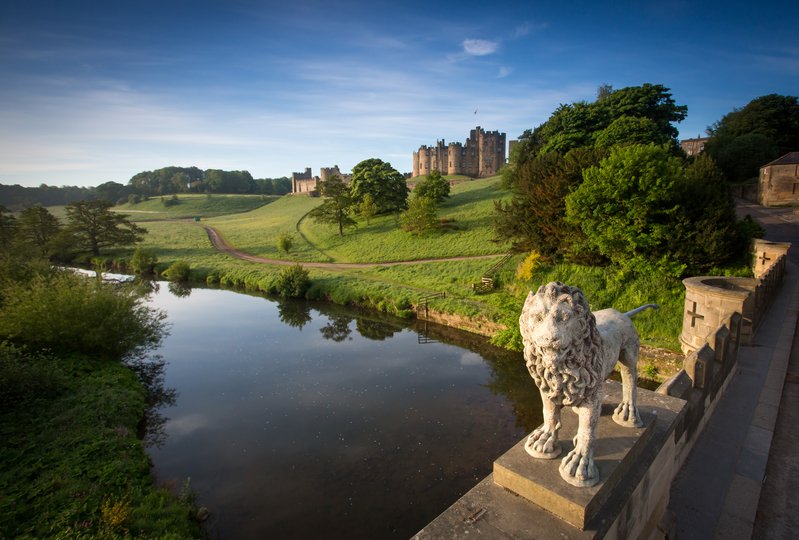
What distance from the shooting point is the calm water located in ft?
30.4

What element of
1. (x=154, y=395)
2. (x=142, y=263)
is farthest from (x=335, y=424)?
(x=142, y=263)

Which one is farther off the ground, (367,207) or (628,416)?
(367,207)

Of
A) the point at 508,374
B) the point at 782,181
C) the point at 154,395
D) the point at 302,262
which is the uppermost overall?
the point at 782,181

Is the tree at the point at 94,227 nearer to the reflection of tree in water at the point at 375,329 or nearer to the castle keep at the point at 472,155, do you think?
the reflection of tree in water at the point at 375,329

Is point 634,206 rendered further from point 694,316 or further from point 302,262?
point 302,262

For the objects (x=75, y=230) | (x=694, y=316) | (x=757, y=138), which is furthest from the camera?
(x=75, y=230)

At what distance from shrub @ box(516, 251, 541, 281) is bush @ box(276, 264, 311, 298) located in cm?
1519

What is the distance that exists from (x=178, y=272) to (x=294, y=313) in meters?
16.2

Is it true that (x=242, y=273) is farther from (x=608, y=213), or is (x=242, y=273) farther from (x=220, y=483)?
(x=608, y=213)

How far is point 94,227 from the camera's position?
4284cm

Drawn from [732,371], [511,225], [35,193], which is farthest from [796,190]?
[35,193]

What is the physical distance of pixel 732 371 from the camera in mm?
8266

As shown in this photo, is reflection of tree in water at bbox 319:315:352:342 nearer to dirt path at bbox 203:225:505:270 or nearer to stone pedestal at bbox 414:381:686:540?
dirt path at bbox 203:225:505:270

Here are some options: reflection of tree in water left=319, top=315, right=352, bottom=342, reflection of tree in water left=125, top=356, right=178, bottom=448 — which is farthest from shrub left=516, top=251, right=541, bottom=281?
reflection of tree in water left=125, top=356, right=178, bottom=448
